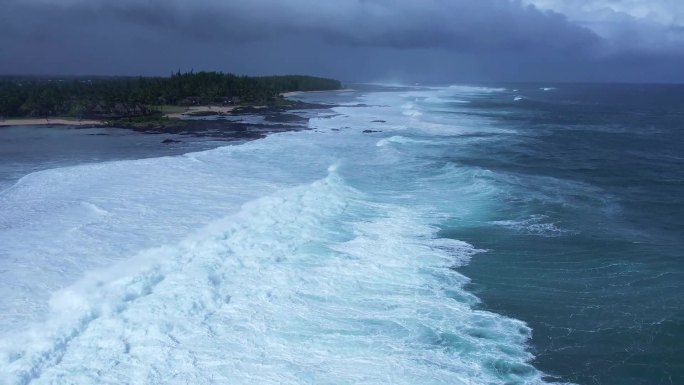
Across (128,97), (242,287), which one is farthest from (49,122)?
(242,287)

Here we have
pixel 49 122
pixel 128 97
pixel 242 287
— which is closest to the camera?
pixel 242 287

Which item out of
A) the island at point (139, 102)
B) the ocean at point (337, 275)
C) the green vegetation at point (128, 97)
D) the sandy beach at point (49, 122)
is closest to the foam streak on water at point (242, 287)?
the ocean at point (337, 275)

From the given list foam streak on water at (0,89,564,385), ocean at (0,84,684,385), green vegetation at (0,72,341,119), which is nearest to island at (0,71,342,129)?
green vegetation at (0,72,341,119)

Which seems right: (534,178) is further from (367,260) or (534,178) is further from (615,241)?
(367,260)

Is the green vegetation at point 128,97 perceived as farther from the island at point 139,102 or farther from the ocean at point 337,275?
the ocean at point 337,275

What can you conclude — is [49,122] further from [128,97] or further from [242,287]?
[242,287]

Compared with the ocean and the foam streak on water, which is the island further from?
the foam streak on water
